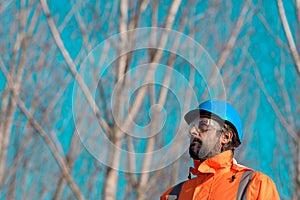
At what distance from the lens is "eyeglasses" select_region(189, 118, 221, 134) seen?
3150 millimetres

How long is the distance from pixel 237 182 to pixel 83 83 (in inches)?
151

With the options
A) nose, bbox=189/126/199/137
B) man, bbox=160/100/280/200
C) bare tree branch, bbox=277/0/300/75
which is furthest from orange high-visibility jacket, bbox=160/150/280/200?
bare tree branch, bbox=277/0/300/75

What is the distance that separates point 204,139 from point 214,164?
0.12m

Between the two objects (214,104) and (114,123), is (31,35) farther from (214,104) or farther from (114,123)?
(214,104)

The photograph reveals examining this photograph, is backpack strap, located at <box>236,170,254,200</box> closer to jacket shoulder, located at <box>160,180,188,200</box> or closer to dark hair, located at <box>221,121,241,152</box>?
dark hair, located at <box>221,121,241,152</box>

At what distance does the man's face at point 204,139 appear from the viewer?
10.2 ft

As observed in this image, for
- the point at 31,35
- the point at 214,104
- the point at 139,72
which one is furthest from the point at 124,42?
the point at 214,104

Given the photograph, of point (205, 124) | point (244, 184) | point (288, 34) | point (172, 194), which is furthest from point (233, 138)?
point (288, 34)

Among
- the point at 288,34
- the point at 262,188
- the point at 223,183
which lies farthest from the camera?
the point at 288,34

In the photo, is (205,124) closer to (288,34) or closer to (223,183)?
(223,183)

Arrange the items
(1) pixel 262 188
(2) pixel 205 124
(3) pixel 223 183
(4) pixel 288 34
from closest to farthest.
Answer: (1) pixel 262 188, (3) pixel 223 183, (2) pixel 205 124, (4) pixel 288 34

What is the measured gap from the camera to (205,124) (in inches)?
125

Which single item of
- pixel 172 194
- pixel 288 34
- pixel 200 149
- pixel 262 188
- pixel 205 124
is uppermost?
pixel 288 34

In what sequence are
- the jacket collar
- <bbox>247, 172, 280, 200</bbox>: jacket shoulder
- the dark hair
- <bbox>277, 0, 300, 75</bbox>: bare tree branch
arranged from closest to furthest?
<bbox>247, 172, 280, 200</bbox>: jacket shoulder < the jacket collar < the dark hair < <bbox>277, 0, 300, 75</bbox>: bare tree branch
